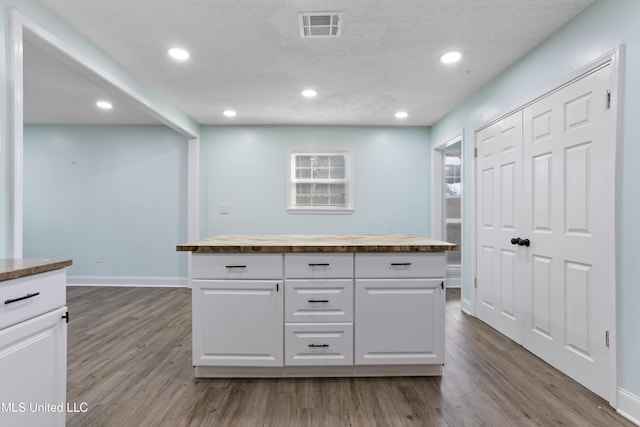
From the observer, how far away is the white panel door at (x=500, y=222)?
9.04 ft

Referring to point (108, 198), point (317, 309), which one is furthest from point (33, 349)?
point (108, 198)

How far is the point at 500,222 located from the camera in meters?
3.00

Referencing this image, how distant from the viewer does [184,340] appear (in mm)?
2791

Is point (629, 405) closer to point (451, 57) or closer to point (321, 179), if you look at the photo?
point (451, 57)

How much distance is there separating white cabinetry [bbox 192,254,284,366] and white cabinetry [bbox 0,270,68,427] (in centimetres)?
72

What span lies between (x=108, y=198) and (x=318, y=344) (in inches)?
172

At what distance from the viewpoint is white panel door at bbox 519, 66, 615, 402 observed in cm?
191

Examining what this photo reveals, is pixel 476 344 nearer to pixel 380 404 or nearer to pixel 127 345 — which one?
pixel 380 404

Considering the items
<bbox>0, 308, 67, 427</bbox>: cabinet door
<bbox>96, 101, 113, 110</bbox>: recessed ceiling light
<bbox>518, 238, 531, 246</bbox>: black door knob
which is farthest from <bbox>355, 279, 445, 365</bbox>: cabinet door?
<bbox>96, 101, 113, 110</bbox>: recessed ceiling light

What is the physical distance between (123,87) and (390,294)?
9.64ft

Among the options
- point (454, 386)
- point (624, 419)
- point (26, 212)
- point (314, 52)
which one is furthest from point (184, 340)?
point (26, 212)

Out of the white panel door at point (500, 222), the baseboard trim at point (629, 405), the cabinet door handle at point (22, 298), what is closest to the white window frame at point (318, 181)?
the white panel door at point (500, 222)

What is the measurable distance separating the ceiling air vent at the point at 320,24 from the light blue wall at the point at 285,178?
2475 mm

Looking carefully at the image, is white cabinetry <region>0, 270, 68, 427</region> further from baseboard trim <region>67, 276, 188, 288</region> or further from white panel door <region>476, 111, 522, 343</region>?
baseboard trim <region>67, 276, 188, 288</region>
